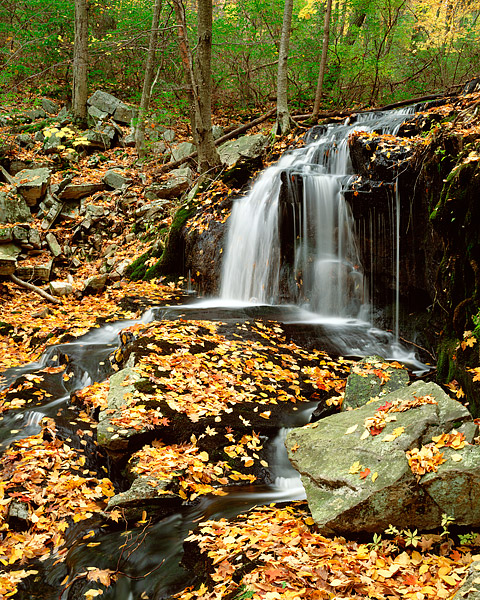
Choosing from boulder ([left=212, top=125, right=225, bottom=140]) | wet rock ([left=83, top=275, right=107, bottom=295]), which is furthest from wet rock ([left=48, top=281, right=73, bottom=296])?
boulder ([left=212, top=125, right=225, bottom=140])

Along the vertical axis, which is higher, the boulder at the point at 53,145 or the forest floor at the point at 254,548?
the boulder at the point at 53,145

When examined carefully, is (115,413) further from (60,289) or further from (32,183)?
(32,183)

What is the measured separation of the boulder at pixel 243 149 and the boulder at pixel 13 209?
6081 mm

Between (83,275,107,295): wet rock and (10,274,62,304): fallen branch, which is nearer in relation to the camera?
(10,274,62,304): fallen branch

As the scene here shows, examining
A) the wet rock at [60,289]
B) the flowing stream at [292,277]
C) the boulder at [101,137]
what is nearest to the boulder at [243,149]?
the flowing stream at [292,277]

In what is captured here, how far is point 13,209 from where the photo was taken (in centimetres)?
1191

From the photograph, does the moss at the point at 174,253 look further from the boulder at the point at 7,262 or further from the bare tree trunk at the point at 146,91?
the bare tree trunk at the point at 146,91

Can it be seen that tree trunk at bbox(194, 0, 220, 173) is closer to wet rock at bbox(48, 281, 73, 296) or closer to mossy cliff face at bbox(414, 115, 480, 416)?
wet rock at bbox(48, 281, 73, 296)

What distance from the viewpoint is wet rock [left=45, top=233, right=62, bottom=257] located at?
38.9ft

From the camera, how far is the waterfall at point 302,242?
358 inches

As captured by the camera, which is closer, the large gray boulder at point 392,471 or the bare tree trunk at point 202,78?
the large gray boulder at point 392,471

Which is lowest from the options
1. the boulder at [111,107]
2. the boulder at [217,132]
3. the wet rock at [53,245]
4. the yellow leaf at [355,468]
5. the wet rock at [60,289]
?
the yellow leaf at [355,468]

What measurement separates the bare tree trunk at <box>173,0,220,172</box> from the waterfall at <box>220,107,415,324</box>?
2.02m

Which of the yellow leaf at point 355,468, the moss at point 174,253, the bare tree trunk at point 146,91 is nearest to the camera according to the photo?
the yellow leaf at point 355,468
